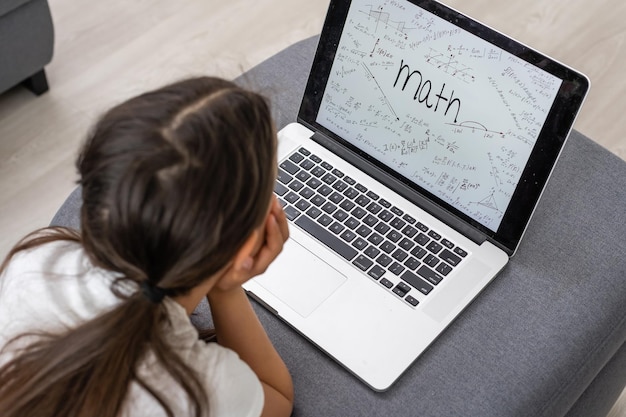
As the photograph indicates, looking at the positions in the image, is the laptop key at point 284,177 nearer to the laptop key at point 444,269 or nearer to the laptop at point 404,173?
the laptop at point 404,173

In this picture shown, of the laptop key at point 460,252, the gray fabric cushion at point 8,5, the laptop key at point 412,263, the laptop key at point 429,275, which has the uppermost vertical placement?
the laptop key at point 460,252

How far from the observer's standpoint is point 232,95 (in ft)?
2.46

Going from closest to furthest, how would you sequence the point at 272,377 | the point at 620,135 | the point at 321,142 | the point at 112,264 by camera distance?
the point at 112,264 < the point at 272,377 < the point at 321,142 < the point at 620,135

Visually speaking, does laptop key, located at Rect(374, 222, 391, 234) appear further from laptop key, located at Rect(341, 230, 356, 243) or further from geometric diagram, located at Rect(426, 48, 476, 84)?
geometric diagram, located at Rect(426, 48, 476, 84)

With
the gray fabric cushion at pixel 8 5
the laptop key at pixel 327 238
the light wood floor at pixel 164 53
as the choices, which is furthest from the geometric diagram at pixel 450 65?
the gray fabric cushion at pixel 8 5

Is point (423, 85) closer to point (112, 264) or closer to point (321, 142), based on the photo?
point (321, 142)

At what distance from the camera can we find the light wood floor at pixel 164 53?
74.2 inches

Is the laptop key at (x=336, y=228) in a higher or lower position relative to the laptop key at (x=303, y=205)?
higher

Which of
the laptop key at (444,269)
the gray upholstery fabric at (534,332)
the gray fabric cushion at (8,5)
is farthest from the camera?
the gray fabric cushion at (8,5)

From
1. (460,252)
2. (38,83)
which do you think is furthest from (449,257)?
(38,83)

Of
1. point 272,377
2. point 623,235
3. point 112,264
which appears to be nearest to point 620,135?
point 623,235

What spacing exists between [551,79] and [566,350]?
0.99ft

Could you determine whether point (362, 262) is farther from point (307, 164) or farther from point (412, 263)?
point (307, 164)

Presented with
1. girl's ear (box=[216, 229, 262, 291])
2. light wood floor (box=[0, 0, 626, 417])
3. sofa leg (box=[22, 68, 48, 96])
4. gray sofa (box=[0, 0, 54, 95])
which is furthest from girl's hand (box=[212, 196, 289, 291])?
sofa leg (box=[22, 68, 48, 96])
